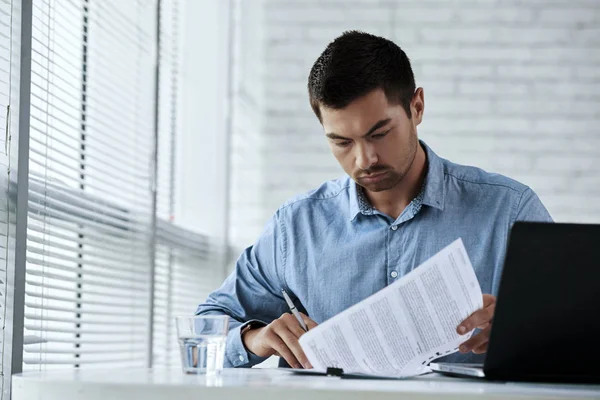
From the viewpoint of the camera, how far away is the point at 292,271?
6.63 ft

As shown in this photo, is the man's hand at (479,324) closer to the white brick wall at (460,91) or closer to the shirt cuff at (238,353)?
the shirt cuff at (238,353)

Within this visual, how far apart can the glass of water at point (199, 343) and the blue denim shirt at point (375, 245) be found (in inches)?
26.1

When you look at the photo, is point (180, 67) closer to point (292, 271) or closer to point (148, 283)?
point (148, 283)

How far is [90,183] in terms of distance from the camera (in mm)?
2449

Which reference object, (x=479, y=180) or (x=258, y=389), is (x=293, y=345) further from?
(x=479, y=180)

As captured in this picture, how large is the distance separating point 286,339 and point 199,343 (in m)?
0.26

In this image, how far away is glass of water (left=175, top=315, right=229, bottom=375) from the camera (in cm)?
126

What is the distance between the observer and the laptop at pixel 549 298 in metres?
1.06

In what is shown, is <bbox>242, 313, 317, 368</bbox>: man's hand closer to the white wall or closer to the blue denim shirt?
the blue denim shirt

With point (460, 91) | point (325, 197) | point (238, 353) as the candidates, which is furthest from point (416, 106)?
point (460, 91)

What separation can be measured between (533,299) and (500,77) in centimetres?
267

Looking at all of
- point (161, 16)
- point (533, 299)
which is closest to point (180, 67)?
point (161, 16)

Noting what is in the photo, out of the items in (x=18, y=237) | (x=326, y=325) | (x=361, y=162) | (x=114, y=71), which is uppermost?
(x=114, y=71)

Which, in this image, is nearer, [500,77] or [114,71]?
[114,71]
